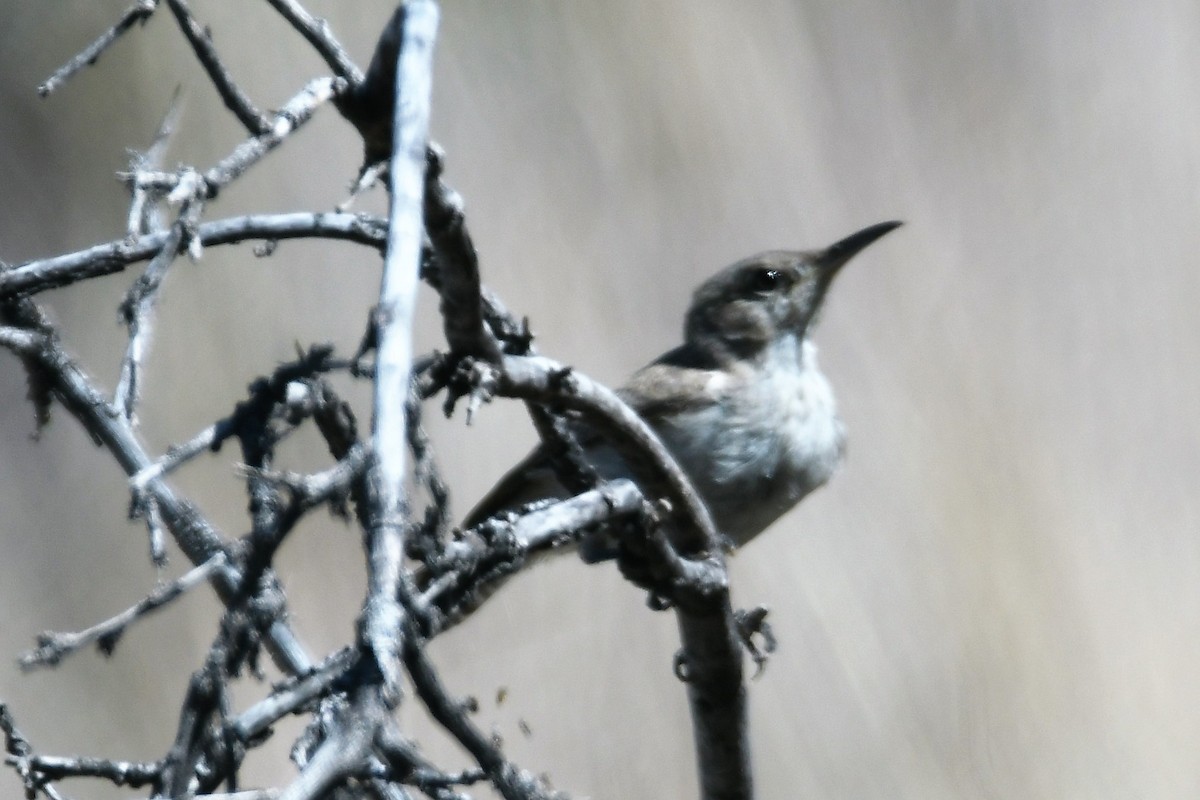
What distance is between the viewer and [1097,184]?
18.0 ft

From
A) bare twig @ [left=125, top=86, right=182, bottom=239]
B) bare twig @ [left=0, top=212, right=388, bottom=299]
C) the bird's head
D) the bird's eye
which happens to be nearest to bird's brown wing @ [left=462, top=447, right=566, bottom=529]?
the bird's head

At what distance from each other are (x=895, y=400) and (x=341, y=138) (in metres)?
2.20

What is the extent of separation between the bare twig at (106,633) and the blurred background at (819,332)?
2.44m

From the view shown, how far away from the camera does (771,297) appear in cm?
388

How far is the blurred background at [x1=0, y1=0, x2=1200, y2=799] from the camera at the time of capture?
13.9 feet

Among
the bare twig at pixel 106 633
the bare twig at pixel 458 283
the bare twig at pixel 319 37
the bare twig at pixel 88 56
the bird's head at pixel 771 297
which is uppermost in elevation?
the bare twig at pixel 88 56

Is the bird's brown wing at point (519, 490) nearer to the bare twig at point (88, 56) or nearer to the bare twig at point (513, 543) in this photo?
the bare twig at point (513, 543)

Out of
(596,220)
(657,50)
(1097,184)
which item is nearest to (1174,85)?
(1097,184)

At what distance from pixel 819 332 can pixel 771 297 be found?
3.84 ft

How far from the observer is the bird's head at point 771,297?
382cm

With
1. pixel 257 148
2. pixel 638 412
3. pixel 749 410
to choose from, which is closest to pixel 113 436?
pixel 257 148

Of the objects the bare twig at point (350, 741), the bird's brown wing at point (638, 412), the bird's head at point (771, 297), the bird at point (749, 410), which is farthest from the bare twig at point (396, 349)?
the bird's head at point (771, 297)

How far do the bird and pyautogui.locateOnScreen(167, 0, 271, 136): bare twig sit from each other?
123cm

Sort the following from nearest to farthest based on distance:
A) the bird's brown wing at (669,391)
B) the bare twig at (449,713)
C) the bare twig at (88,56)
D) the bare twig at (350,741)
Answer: the bare twig at (350,741) < the bare twig at (449,713) < the bare twig at (88,56) < the bird's brown wing at (669,391)
